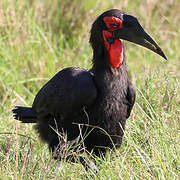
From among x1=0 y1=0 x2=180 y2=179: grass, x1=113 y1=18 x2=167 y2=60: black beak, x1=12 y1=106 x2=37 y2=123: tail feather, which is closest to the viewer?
x1=0 y1=0 x2=180 y2=179: grass

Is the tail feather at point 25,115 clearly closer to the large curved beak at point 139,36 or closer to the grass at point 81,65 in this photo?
the grass at point 81,65

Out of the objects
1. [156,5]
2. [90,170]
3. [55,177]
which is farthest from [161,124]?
[156,5]

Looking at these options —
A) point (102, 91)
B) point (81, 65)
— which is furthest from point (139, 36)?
point (81, 65)

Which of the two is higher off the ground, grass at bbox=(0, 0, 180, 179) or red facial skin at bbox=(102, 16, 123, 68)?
red facial skin at bbox=(102, 16, 123, 68)

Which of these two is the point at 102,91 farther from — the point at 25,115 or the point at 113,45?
the point at 25,115

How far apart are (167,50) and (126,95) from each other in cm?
272

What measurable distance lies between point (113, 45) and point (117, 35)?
7cm

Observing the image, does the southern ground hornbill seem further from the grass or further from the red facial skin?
the grass

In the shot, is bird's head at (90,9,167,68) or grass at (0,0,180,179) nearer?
grass at (0,0,180,179)

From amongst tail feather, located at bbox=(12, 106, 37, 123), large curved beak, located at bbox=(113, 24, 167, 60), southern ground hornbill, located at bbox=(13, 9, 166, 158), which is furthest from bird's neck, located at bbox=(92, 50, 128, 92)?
tail feather, located at bbox=(12, 106, 37, 123)

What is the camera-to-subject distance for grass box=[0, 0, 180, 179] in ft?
9.82

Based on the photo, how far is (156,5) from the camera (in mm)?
6590

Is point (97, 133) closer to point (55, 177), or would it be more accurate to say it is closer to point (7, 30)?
point (55, 177)

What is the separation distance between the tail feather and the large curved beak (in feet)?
3.34
